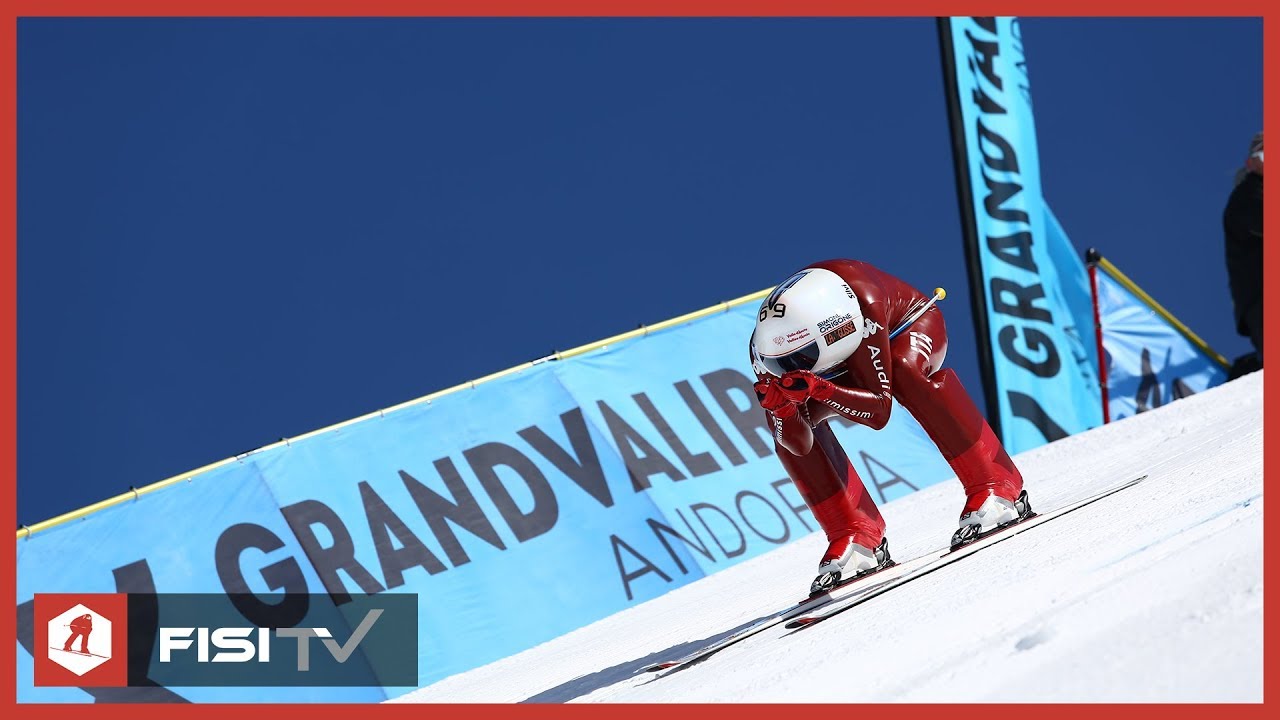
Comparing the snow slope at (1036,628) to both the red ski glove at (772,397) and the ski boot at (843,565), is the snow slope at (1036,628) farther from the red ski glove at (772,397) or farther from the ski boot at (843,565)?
the red ski glove at (772,397)

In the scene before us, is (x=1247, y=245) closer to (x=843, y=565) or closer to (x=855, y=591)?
(x=843, y=565)

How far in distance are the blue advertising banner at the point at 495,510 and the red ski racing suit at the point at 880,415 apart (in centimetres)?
259

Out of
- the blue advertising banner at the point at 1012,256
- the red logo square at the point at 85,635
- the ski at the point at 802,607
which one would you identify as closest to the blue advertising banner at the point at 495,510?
the red logo square at the point at 85,635

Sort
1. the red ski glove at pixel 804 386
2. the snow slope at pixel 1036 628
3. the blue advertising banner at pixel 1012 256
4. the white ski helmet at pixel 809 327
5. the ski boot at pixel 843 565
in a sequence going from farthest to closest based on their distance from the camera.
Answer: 1. the blue advertising banner at pixel 1012 256
2. the ski boot at pixel 843 565
3. the white ski helmet at pixel 809 327
4. the red ski glove at pixel 804 386
5. the snow slope at pixel 1036 628


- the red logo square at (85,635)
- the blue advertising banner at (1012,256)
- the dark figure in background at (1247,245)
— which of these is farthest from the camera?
the blue advertising banner at (1012,256)

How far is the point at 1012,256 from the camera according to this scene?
9492mm

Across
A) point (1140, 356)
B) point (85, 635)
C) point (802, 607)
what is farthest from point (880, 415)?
point (1140, 356)

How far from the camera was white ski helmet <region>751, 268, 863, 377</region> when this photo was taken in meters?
4.42

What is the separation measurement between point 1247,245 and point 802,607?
5.42 meters

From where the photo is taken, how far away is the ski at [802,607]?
163 inches

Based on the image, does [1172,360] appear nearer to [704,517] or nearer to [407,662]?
[704,517]

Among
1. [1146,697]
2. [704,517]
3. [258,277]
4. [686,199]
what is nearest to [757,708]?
[1146,697]

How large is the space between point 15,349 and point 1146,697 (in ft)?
22.3

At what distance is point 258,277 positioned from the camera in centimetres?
830
